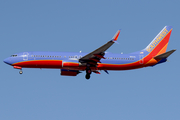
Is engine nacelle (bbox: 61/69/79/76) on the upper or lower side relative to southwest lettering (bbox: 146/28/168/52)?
lower

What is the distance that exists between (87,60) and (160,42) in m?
14.7

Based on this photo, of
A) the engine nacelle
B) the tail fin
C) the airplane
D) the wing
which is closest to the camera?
the wing

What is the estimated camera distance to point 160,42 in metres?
62.5

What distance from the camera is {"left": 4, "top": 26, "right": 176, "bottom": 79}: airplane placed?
56375 millimetres

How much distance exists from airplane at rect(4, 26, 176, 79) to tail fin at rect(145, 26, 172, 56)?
47cm

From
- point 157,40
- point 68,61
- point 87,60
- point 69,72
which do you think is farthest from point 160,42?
point 68,61

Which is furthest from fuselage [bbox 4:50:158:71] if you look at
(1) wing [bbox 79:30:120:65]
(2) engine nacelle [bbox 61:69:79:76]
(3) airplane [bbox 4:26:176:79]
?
(2) engine nacelle [bbox 61:69:79:76]

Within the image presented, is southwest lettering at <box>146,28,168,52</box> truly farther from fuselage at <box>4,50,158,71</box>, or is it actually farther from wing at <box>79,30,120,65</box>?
wing at <box>79,30,120,65</box>

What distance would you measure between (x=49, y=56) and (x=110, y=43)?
11.3m

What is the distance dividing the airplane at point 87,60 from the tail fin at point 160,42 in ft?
1.55

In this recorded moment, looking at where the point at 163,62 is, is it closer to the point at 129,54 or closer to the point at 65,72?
the point at 129,54

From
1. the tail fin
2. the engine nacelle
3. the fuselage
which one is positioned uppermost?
the tail fin

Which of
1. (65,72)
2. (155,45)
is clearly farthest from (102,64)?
(155,45)

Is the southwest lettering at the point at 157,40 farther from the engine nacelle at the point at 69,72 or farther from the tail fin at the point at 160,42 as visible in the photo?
the engine nacelle at the point at 69,72
